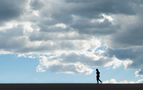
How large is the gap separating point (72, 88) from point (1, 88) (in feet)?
19.4

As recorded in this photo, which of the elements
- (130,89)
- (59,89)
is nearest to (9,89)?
(59,89)

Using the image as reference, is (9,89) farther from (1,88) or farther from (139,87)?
(139,87)

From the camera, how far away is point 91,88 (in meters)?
45.7

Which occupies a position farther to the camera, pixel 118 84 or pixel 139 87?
pixel 118 84

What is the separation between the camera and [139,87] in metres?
46.2

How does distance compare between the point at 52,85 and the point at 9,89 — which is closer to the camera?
the point at 9,89

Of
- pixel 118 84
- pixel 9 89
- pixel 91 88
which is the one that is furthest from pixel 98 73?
pixel 9 89

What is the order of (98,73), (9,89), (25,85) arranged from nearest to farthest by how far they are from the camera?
(9,89) → (25,85) → (98,73)

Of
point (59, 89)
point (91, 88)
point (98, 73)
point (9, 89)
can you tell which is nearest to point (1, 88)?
point (9, 89)

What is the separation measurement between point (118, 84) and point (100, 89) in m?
4.79

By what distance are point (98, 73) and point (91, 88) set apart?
38.9 ft

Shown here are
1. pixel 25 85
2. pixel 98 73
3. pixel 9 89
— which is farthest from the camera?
pixel 98 73

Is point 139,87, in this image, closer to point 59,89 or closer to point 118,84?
point 118,84

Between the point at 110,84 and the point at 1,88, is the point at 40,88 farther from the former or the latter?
the point at 110,84
